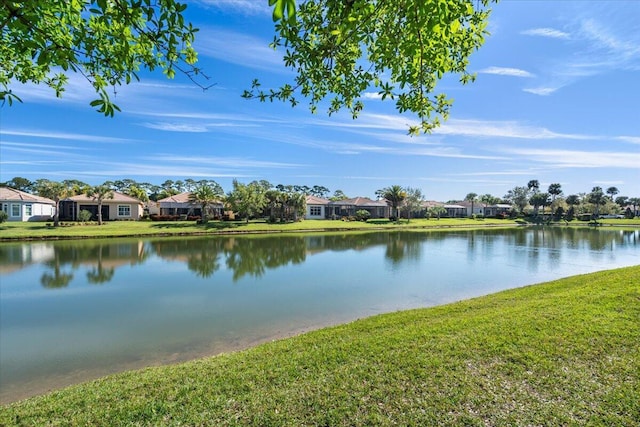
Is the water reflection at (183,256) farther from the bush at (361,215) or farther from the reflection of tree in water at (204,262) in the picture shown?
the bush at (361,215)

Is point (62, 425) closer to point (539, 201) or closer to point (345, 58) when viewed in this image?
point (345, 58)

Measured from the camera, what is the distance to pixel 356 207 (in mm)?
64062

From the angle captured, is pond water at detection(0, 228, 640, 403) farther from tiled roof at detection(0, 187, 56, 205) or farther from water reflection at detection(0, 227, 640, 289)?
tiled roof at detection(0, 187, 56, 205)

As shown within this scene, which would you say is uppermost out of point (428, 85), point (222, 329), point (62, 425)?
point (428, 85)

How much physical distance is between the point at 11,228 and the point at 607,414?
43131 millimetres

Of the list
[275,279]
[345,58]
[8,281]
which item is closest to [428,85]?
[345,58]

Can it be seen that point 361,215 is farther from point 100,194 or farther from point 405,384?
point 405,384

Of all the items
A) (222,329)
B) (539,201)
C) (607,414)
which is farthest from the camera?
(539,201)

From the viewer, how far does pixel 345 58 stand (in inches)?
153

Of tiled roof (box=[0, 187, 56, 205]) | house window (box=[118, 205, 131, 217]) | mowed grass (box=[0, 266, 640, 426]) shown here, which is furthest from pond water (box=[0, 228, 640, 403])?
house window (box=[118, 205, 131, 217])

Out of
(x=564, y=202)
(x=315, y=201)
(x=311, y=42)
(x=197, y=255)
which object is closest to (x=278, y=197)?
(x=315, y=201)

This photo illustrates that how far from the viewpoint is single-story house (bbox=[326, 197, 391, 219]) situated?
204ft

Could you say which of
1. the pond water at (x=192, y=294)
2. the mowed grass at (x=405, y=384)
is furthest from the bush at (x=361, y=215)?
the mowed grass at (x=405, y=384)

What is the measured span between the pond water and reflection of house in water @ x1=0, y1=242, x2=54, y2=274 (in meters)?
0.12
